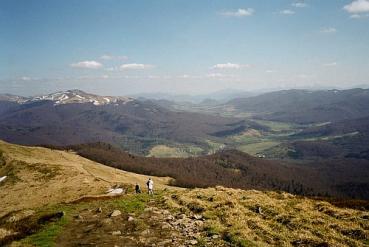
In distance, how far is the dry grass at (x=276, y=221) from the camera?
88.7 feet

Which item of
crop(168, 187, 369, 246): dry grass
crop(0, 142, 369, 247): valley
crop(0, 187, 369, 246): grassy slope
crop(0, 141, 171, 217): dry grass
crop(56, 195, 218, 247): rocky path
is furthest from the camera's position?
crop(0, 141, 171, 217): dry grass

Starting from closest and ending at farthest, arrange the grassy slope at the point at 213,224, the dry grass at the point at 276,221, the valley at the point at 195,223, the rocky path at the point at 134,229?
the dry grass at the point at 276,221
the grassy slope at the point at 213,224
the valley at the point at 195,223
the rocky path at the point at 134,229

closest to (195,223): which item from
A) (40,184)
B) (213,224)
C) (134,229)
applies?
(213,224)

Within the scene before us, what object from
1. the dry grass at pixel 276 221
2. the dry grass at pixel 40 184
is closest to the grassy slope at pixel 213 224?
the dry grass at pixel 276 221

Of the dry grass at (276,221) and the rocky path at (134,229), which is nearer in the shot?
the dry grass at (276,221)

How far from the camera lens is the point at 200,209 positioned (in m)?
36.8

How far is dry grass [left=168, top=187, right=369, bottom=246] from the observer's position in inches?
1065

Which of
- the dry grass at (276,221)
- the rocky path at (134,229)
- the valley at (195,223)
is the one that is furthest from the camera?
the rocky path at (134,229)

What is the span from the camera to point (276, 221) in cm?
3231

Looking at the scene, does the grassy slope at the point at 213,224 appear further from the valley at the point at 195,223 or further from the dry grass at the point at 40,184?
the dry grass at the point at 40,184

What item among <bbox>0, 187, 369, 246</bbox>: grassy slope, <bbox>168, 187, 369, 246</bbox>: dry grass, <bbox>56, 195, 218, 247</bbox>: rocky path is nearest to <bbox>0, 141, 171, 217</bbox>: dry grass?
<bbox>0, 187, 369, 246</bbox>: grassy slope

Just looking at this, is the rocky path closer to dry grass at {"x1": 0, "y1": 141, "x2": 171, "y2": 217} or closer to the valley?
the valley

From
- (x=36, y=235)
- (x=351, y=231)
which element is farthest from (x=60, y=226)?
(x=351, y=231)

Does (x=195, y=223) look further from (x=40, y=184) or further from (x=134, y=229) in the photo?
(x=40, y=184)
